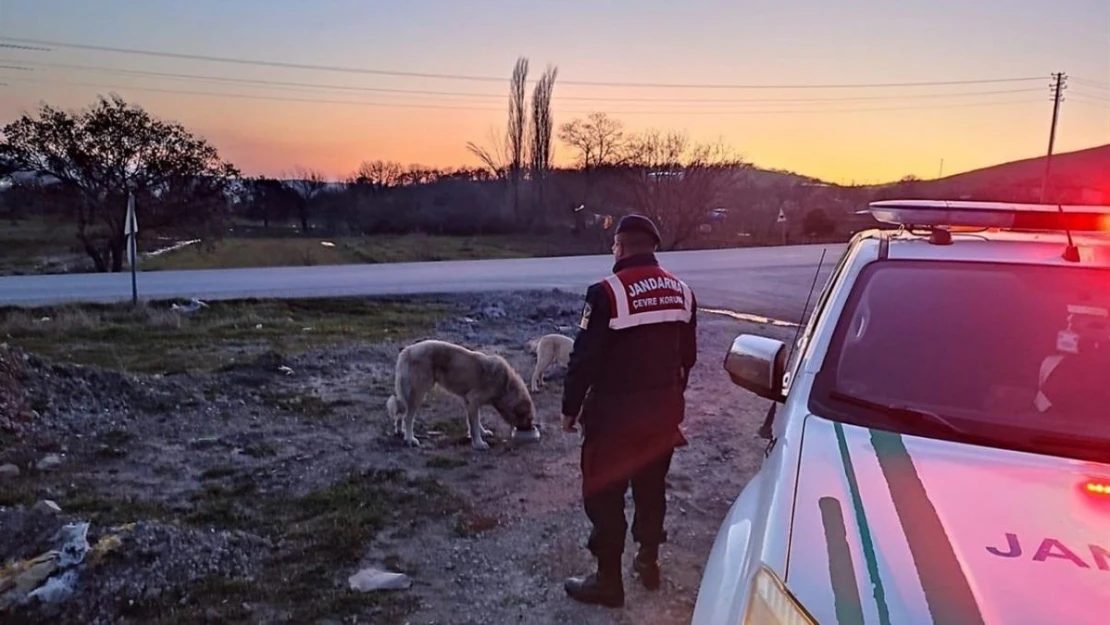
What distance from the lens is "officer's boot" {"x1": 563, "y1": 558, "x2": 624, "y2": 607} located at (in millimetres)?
4379

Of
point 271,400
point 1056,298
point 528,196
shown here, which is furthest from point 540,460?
point 528,196

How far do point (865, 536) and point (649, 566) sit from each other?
9.40 ft

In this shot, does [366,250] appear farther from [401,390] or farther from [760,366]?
[760,366]

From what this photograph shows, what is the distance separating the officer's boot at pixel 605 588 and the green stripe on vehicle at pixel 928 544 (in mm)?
2319

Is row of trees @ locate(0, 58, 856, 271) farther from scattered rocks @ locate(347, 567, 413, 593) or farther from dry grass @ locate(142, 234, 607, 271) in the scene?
scattered rocks @ locate(347, 567, 413, 593)

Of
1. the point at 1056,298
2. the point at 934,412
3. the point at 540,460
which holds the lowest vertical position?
the point at 540,460

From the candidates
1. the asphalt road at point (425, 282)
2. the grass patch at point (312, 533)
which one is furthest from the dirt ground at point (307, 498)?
the asphalt road at point (425, 282)

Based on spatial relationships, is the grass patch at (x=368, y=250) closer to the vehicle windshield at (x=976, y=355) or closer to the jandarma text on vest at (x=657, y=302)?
the jandarma text on vest at (x=657, y=302)

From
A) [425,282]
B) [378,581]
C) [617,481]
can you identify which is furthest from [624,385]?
[425,282]

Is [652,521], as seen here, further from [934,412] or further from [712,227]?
[712,227]

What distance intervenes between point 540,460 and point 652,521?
2710 mm

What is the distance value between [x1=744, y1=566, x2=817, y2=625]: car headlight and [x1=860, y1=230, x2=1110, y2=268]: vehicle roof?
1.83 meters

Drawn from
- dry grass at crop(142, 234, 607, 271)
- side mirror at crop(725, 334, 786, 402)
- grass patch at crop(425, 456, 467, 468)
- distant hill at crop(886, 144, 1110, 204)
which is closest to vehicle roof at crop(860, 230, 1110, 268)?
side mirror at crop(725, 334, 786, 402)

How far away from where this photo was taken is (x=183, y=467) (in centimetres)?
680
